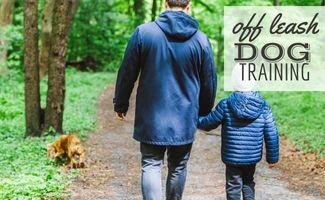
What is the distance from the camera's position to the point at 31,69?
33.9 ft

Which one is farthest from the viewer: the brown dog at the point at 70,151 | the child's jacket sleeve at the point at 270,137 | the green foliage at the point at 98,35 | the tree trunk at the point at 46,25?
the green foliage at the point at 98,35

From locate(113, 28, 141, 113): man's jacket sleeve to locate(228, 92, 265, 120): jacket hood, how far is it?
1099 millimetres

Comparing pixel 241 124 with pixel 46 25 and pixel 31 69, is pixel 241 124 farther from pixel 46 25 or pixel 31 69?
pixel 46 25

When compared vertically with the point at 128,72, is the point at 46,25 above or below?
above

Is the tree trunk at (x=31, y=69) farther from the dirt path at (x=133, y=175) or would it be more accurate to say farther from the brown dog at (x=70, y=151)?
the brown dog at (x=70, y=151)

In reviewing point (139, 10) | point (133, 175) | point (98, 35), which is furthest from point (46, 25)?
point (139, 10)

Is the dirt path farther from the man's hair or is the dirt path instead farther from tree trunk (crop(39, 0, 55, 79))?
tree trunk (crop(39, 0, 55, 79))

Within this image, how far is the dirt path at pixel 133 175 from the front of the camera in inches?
279

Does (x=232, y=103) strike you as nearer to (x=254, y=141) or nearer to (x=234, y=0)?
(x=254, y=141)

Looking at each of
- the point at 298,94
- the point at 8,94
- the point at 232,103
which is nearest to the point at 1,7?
the point at 8,94

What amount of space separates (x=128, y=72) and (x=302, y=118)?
944 centimetres

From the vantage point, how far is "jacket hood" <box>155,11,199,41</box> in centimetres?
446

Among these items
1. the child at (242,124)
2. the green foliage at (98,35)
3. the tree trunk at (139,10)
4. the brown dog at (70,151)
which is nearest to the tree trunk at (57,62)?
the brown dog at (70,151)

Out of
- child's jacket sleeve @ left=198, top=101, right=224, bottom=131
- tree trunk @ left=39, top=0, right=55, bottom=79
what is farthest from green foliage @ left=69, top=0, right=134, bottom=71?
child's jacket sleeve @ left=198, top=101, right=224, bottom=131
